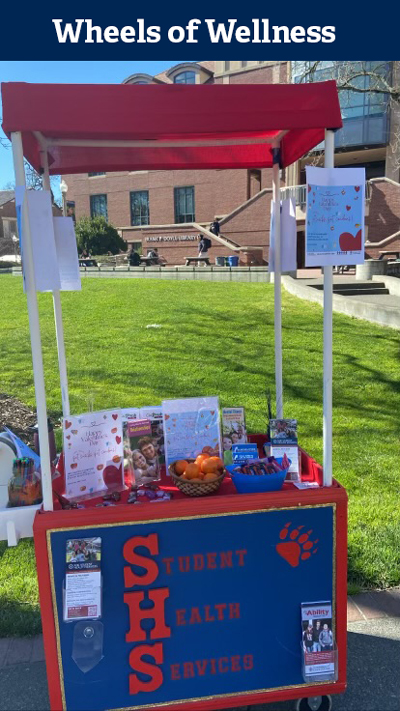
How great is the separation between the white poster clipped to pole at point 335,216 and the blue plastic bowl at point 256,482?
0.94 m

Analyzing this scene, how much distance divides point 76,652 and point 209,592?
576mm

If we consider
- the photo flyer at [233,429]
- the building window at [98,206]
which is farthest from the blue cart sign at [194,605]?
the building window at [98,206]

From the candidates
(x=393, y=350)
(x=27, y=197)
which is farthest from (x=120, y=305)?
(x=27, y=197)

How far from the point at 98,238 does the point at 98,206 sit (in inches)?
329

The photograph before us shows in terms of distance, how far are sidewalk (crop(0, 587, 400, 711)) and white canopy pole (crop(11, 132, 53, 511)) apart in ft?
3.34

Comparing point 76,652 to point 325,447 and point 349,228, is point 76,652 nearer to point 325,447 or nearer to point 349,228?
point 325,447

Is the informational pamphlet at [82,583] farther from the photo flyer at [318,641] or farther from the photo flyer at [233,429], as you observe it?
the photo flyer at [233,429]

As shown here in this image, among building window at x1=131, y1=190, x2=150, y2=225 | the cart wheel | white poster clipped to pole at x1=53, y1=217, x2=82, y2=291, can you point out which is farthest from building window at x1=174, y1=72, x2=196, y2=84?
the cart wheel

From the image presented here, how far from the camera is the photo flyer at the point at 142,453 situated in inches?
103

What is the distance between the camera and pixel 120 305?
12.1m

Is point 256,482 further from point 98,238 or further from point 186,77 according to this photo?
point 186,77

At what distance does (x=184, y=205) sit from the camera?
41.8 m

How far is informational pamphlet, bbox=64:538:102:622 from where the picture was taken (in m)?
2.04

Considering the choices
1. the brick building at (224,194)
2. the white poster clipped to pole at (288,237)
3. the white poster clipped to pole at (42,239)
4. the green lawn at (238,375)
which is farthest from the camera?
the brick building at (224,194)
